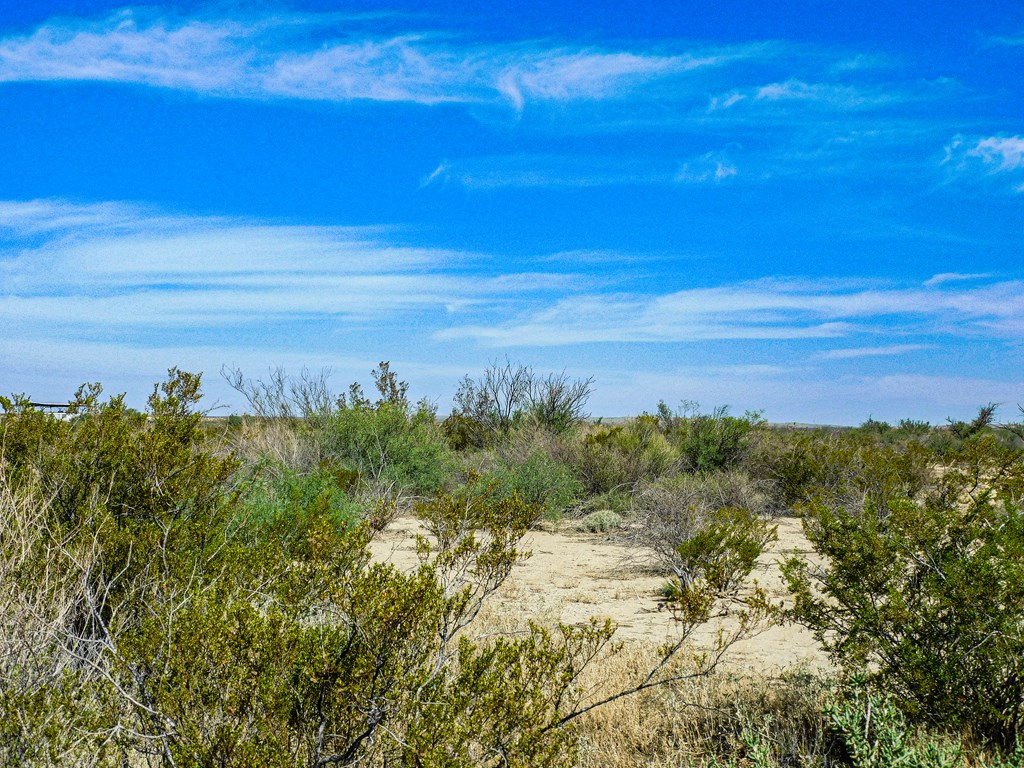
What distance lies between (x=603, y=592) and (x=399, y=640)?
6.62 m

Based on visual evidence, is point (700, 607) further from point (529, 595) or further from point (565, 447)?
point (565, 447)

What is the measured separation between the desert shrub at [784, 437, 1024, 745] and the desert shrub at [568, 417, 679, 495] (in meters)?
11.0

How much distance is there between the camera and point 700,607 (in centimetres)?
379

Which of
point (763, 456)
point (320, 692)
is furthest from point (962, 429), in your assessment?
point (320, 692)

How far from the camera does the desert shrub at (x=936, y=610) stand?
4.35 metres

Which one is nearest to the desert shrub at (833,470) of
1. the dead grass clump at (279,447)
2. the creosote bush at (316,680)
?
the dead grass clump at (279,447)

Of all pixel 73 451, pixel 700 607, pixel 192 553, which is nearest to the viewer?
pixel 700 607

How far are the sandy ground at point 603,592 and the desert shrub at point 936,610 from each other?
3.39 ft

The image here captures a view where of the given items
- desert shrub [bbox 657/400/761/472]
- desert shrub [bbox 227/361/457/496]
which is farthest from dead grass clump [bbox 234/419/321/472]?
desert shrub [bbox 657/400/761/472]

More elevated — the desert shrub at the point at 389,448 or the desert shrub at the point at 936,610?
the desert shrub at the point at 389,448

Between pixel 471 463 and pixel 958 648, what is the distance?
13.9 m

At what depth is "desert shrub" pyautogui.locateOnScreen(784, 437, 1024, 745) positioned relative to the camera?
171 inches

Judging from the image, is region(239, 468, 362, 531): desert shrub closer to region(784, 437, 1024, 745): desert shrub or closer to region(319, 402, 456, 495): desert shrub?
region(319, 402, 456, 495): desert shrub

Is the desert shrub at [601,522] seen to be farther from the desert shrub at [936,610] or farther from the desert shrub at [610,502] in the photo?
the desert shrub at [936,610]
